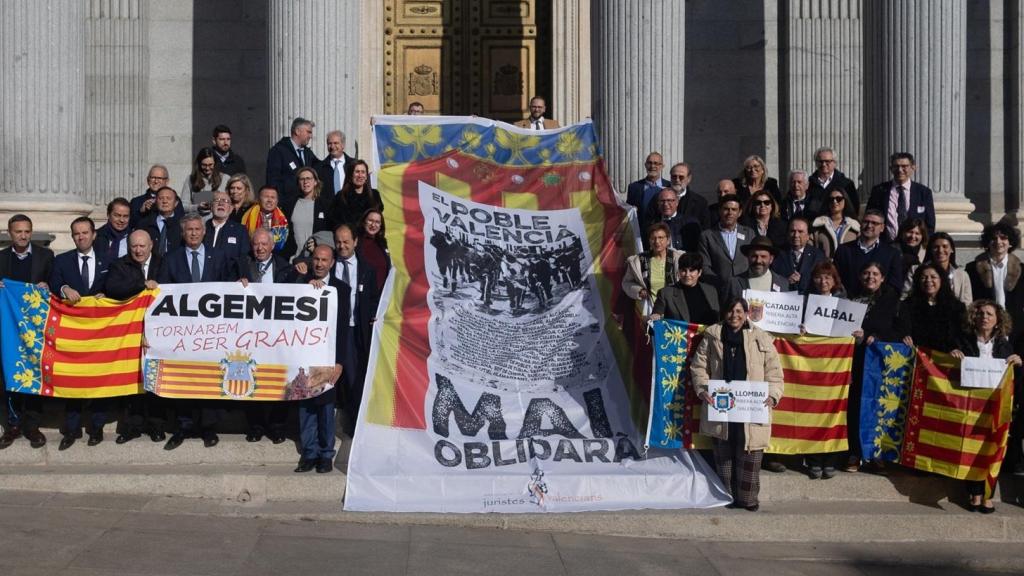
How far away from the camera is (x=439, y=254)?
13.1 m

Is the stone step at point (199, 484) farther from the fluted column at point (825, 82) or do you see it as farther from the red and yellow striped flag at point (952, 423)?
the fluted column at point (825, 82)

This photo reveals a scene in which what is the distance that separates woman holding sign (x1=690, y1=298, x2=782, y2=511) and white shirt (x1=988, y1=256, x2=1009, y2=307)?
251cm

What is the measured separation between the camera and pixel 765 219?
13.3m

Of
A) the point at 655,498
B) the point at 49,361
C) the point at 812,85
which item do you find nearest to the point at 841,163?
the point at 812,85

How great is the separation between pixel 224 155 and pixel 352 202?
1.83 metres

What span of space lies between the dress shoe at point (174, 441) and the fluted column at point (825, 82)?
377 inches

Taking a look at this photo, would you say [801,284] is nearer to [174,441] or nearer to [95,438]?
[174,441]

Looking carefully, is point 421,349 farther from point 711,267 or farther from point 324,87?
point 324,87

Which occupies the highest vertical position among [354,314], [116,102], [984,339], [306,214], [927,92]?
[116,102]

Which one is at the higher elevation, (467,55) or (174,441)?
(467,55)

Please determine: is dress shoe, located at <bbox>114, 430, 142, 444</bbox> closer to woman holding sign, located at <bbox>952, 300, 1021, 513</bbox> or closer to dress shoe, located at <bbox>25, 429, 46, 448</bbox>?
dress shoe, located at <bbox>25, 429, 46, 448</bbox>

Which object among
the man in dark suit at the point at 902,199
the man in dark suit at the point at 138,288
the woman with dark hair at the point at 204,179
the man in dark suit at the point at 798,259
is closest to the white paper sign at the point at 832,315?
the man in dark suit at the point at 798,259

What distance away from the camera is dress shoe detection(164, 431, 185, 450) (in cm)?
1252

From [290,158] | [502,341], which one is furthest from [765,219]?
[290,158]
